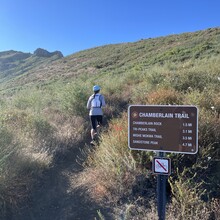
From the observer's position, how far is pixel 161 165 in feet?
11.4

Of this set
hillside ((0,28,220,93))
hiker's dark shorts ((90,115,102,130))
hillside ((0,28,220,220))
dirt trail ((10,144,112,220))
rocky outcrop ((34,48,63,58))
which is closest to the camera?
hillside ((0,28,220,220))

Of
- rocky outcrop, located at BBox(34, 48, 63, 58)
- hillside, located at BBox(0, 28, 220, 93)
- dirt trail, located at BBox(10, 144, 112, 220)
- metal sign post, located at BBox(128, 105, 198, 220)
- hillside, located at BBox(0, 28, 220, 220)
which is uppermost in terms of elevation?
rocky outcrop, located at BBox(34, 48, 63, 58)

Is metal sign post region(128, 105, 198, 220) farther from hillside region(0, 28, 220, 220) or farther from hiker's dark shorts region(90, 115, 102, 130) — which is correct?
hiker's dark shorts region(90, 115, 102, 130)

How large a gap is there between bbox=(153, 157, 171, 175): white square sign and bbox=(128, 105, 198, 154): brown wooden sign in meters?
0.11

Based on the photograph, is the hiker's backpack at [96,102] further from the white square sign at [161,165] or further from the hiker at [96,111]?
the white square sign at [161,165]

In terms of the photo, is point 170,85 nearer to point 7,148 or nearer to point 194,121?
point 7,148

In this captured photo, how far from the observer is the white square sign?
3434 mm

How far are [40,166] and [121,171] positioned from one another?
6.48 feet

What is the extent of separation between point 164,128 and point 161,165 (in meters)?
0.41

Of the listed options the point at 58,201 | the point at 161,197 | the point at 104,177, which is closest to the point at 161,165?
the point at 161,197

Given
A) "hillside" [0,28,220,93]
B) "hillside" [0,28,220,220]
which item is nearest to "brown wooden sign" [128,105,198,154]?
"hillside" [0,28,220,220]

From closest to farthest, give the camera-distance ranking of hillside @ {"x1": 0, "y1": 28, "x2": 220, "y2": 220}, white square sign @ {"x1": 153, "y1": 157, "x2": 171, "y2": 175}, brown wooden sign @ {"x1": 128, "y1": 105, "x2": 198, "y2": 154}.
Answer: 1. brown wooden sign @ {"x1": 128, "y1": 105, "x2": 198, "y2": 154}
2. white square sign @ {"x1": 153, "y1": 157, "x2": 171, "y2": 175}
3. hillside @ {"x1": 0, "y1": 28, "x2": 220, "y2": 220}

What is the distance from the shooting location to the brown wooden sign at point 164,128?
3.30 metres

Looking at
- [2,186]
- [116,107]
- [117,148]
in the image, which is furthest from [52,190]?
[116,107]
